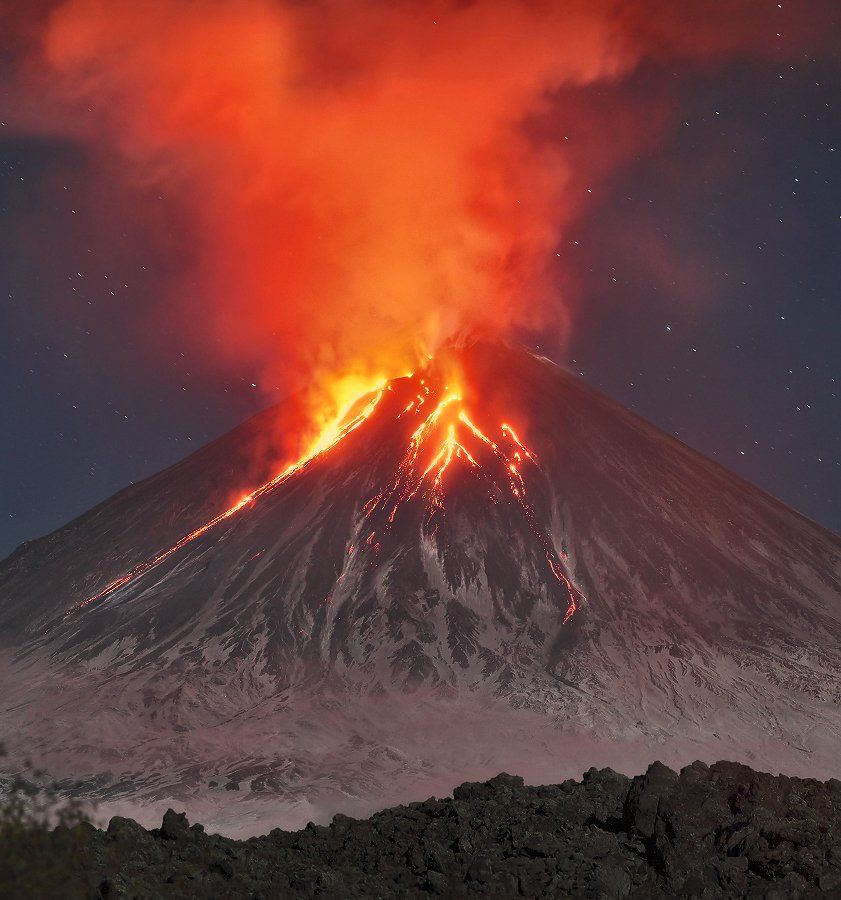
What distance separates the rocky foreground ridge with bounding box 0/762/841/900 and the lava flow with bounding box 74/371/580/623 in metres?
47.1

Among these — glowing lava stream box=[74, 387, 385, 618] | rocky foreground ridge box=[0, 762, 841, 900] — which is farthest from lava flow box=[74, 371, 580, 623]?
rocky foreground ridge box=[0, 762, 841, 900]

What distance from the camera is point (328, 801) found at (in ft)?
139

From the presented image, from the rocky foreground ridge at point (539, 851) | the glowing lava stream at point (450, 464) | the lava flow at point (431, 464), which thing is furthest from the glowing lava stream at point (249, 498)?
the rocky foreground ridge at point (539, 851)

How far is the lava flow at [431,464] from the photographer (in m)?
75.6

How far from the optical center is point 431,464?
84.0 meters

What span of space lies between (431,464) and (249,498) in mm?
15171

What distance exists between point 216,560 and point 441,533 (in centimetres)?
1608

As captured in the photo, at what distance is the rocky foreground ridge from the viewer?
1566 cm

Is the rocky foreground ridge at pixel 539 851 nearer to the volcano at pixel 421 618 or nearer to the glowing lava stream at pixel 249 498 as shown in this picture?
the volcano at pixel 421 618

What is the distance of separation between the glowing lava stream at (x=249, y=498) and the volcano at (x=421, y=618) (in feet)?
1.33

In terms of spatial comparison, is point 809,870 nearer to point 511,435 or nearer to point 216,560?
point 216,560

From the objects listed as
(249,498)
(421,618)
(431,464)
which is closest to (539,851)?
(421,618)

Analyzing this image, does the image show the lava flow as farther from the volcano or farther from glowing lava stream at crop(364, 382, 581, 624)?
the volcano

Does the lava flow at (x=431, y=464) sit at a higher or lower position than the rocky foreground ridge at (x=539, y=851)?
higher
